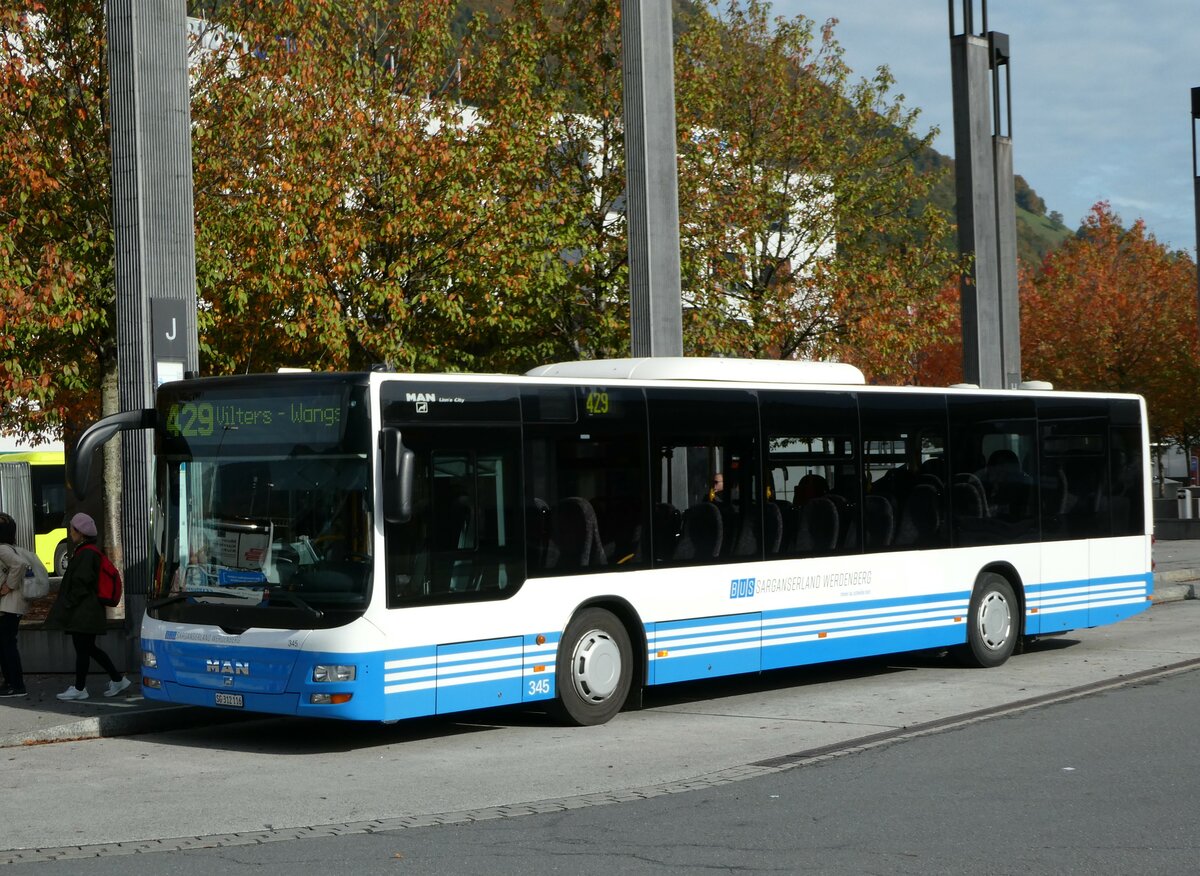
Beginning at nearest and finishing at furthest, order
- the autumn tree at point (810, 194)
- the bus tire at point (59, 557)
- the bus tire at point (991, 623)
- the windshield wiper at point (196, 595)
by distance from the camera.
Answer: the windshield wiper at point (196, 595) < the bus tire at point (991, 623) < the autumn tree at point (810, 194) < the bus tire at point (59, 557)

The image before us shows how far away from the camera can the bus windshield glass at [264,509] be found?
10.3 meters

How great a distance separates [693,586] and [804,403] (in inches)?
80.3

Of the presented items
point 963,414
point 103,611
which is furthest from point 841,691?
point 103,611

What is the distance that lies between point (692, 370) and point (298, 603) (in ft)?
13.2

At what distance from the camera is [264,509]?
1055 cm

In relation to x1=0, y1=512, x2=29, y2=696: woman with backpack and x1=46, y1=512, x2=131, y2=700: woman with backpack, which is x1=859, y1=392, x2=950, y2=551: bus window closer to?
x1=46, y1=512, x2=131, y2=700: woman with backpack

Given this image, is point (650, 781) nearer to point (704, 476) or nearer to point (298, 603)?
point (298, 603)

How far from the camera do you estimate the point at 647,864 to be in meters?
6.93

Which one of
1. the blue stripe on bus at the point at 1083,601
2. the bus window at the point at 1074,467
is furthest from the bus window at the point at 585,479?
the bus window at the point at 1074,467

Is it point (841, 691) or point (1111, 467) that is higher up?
point (1111, 467)

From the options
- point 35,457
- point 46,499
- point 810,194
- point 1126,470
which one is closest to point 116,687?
point 1126,470

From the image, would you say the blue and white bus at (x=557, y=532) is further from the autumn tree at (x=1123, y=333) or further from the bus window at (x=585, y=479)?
the autumn tree at (x=1123, y=333)

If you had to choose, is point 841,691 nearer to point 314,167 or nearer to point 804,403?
point 804,403

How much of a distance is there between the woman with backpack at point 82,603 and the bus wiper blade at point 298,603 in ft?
9.45
